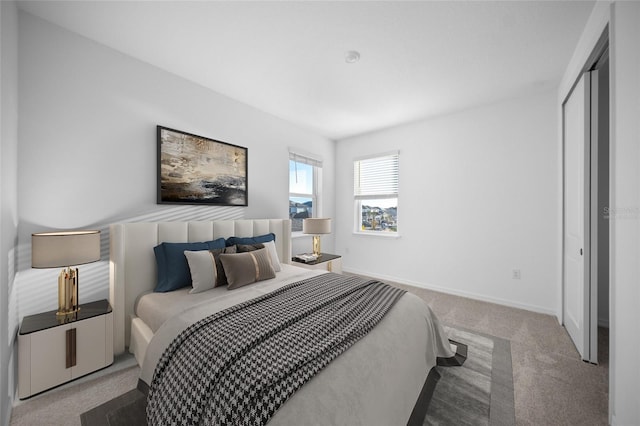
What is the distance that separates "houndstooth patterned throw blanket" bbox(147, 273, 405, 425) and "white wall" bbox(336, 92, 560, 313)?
7.94 ft

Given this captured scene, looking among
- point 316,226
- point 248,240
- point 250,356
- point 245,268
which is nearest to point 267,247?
point 248,240

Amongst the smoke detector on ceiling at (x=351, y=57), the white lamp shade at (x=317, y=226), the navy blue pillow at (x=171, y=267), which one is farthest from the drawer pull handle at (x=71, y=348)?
the smoke detector on ceiling at (x=351, y=57)

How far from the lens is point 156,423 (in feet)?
3.74

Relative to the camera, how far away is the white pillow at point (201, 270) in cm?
215

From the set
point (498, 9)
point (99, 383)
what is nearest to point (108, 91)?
point (99, 383)

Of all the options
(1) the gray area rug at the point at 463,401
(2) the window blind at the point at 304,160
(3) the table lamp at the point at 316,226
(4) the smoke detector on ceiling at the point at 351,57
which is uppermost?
(4) the smoke detector on ceiling at the point at 351,57

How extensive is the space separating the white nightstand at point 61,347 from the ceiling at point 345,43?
2.24 meters

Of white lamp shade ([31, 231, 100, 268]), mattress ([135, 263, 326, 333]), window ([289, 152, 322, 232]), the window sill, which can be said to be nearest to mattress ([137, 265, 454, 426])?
mattress ([135, 263, 326, 333])

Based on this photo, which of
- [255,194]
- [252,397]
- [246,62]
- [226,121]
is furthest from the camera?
[255,194]

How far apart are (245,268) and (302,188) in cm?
234

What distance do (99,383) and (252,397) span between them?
1.64 metres

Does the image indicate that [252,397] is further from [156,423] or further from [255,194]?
[255,194]

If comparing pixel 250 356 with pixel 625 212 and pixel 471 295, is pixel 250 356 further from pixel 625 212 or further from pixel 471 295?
pixel 471 295

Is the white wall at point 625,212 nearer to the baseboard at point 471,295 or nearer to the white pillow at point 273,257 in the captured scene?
the baseboard at point 471,295
